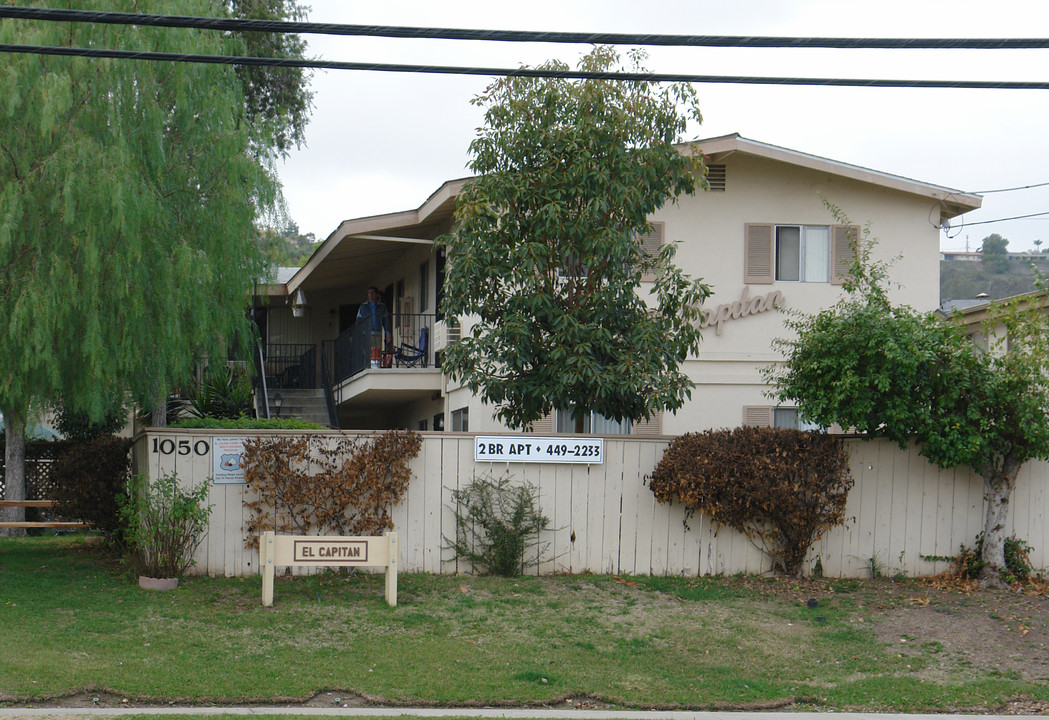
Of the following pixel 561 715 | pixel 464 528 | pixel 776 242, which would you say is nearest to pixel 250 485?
pixel 464 528

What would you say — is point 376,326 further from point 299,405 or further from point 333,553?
point 333,553

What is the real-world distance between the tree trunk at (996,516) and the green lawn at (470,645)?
176cm

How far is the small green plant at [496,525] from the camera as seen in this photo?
13328mm

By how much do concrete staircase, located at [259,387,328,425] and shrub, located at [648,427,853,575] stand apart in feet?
42.6

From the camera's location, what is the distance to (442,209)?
20.0m

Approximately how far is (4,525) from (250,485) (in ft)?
14.0

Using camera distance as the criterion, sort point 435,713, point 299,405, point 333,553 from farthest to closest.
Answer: point 299,405
point 333,553
point 435,713

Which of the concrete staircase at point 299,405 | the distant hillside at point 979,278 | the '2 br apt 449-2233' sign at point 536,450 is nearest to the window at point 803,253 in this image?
the '2 br apt 449-2233' sign at point 536,450

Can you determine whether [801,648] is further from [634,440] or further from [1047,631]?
[634,440]

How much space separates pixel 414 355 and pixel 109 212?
9.29 meters

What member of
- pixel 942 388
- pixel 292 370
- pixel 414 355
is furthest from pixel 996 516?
pixel 292 370

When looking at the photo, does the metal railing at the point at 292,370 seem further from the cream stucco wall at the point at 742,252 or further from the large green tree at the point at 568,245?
the large green tree at the point at 568,245

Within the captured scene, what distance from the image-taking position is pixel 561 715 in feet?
28.3

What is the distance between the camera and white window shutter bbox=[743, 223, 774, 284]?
1941 cm
